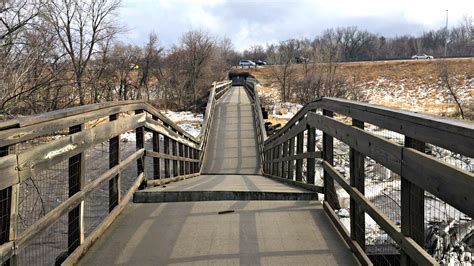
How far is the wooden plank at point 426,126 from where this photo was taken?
178 cm

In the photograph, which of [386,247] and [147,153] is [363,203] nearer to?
[386,247]

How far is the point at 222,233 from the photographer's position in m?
3.86

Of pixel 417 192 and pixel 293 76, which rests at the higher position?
pixel 293 76

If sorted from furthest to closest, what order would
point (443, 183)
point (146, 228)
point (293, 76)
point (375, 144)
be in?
point (293, 76), point (146, 228), point (375, 144), point (443, 183)

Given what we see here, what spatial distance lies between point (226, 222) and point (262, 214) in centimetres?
48

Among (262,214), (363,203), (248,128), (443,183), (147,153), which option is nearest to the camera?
(443,183)

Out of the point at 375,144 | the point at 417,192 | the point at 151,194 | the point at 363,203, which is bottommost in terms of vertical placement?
the point at 151,194

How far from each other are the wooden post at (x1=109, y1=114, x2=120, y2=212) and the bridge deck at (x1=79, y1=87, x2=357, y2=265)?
188 millimetres

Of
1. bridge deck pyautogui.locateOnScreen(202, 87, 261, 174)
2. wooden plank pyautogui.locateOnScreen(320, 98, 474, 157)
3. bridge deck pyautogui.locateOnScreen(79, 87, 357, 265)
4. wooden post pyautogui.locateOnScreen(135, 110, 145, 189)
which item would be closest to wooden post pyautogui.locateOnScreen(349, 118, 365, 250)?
bridge deck pyautogui.locateOnScreen(79, 87, 357, 265)

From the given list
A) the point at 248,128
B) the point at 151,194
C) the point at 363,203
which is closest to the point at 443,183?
the point at 363,203

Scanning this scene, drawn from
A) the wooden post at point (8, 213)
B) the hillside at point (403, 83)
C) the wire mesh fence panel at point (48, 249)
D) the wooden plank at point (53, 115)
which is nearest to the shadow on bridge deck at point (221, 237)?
the wooden post at point (8, 213)

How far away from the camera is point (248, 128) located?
18.1 m

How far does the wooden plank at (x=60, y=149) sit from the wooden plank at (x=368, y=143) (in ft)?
6.77

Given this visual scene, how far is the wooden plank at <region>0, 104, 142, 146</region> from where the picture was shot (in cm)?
226
